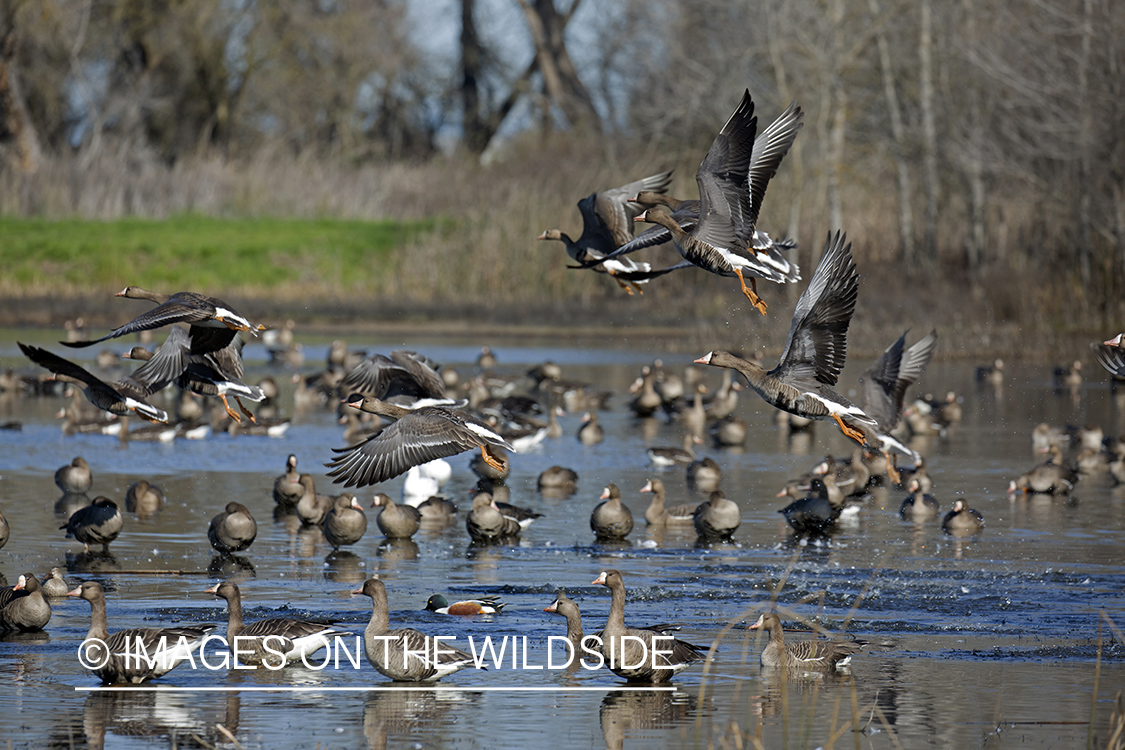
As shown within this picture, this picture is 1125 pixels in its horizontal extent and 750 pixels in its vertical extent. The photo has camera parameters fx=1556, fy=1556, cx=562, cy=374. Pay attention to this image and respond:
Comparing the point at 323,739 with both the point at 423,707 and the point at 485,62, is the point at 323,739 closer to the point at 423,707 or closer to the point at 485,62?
the point at 423,707

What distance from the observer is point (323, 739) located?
328 inches

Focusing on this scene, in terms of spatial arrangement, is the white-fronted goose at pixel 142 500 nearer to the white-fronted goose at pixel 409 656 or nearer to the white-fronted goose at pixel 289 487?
the white-fronted goose at pixel 289 487

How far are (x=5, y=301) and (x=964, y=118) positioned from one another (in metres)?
23.7

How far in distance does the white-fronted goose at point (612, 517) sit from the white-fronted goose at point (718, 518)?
28.5 inches

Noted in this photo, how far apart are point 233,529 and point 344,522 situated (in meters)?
1.09

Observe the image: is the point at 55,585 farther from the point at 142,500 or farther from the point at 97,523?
the point at 142,500

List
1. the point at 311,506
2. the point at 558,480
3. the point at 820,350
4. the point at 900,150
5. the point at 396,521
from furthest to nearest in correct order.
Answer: the point at 900,150 → the point at 558,480 → the point at 311,506 → the point at 396,521 → the point at 820,350

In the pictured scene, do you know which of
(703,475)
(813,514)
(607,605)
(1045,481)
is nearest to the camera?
(607,605)

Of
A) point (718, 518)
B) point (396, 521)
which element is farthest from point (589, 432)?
point (396, 521)

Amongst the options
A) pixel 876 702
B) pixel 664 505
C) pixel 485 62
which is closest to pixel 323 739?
pixel 876 702

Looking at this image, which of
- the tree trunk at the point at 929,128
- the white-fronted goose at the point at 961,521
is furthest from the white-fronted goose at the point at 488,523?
the tree trunk at the point at 929,128

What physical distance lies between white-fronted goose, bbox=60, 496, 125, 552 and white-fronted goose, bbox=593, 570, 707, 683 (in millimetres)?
5729

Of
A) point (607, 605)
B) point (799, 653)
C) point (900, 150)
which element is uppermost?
point (900, 150)

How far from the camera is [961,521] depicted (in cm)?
1517
